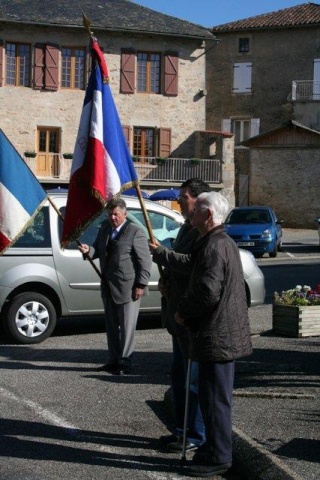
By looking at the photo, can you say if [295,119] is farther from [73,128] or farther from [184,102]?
[73,128]

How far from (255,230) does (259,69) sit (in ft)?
89.1

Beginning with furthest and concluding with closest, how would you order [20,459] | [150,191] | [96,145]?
1. [150,191]
2. [96,145]
3. [20,459]

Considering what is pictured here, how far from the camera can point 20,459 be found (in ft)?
23.0

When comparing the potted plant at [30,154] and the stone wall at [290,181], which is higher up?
the potted plant at [30,154]

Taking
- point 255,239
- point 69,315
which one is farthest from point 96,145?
point 255,239

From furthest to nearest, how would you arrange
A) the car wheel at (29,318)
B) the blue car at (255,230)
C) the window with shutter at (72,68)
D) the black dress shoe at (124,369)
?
1. the window with shutter at (72,68)
2. the blue car at (255,230)
3. the car wheel at (29,318)
4. the black dress shoe at (124,369)

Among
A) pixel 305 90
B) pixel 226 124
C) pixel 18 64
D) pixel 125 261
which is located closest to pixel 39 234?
pixel 125 261

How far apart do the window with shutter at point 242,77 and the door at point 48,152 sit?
46.3 feet

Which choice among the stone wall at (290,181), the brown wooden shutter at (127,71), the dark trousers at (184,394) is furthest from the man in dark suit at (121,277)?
the stone wall at (290,181)

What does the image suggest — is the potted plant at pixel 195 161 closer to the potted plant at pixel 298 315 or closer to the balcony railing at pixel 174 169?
the balcony railing at pixel 174 169

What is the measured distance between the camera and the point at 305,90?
5372 cm

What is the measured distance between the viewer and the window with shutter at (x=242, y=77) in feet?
188

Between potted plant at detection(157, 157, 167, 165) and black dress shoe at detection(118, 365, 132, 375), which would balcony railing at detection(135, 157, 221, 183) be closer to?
potted plant at detection(157, 157, 167, 165)

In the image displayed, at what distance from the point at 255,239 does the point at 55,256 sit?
19078mm
